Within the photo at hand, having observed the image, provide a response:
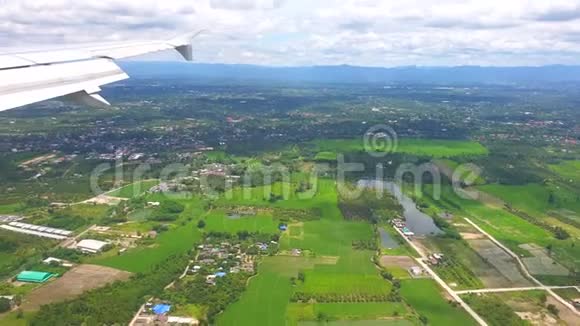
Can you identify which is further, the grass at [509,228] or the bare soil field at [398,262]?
the grass at [509,228]

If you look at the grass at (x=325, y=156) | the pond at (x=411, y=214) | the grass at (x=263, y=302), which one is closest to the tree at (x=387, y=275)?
the grass at (x=263, y=302)

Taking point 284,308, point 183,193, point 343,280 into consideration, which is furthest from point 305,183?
point 284,308

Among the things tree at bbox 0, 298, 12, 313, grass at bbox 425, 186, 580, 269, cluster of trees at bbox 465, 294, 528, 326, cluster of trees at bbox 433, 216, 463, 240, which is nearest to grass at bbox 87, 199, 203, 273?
tree at bbox 0, 298, 12, 313

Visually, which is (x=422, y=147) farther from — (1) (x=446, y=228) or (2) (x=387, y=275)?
(2) (x=387, y=275)

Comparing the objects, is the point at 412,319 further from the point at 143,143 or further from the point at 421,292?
the point at 143,143

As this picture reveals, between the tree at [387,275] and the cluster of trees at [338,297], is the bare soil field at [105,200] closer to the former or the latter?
the cluster of trees at [338,297]

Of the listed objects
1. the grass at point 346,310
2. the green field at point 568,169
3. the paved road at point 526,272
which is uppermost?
the green field at point 568,169
